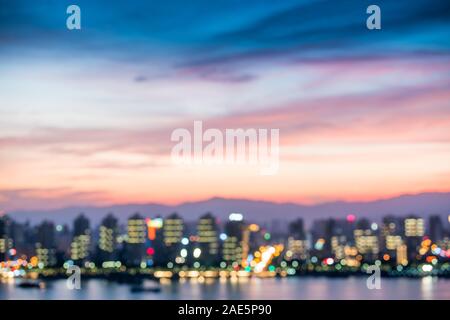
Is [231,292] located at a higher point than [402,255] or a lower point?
lower

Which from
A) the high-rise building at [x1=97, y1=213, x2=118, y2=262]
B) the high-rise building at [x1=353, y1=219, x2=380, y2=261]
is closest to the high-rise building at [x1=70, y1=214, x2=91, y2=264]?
the high-rise building at [x1=97, y1=213, x2=118, y2=262]

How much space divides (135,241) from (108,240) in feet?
4.38

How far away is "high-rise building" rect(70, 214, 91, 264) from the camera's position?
43.6m

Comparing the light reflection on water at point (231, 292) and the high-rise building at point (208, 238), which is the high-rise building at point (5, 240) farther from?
the high-rise building at point (208, 238)

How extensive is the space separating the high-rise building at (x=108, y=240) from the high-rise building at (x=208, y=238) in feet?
14.3

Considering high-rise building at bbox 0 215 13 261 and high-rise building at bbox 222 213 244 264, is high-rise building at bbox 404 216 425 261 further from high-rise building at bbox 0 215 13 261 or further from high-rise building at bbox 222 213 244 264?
high-rise building at bbox 0 215 13 261

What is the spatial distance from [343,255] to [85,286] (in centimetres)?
1549

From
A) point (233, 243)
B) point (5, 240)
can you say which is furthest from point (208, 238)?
point (5, 240)

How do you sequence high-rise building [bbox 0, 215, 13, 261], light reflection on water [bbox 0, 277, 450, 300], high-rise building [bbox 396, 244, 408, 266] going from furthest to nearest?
high-rise building [bbox 396, 244, 408, 266], high-rise building [bbox 0, 215, 13, 261], light reflection on water [bbox 0, 277, 450, 300]

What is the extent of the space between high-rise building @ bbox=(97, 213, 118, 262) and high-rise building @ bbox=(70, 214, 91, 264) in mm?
675

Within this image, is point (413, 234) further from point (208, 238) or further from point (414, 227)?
point (208, 238)

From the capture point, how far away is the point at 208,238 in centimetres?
4197
